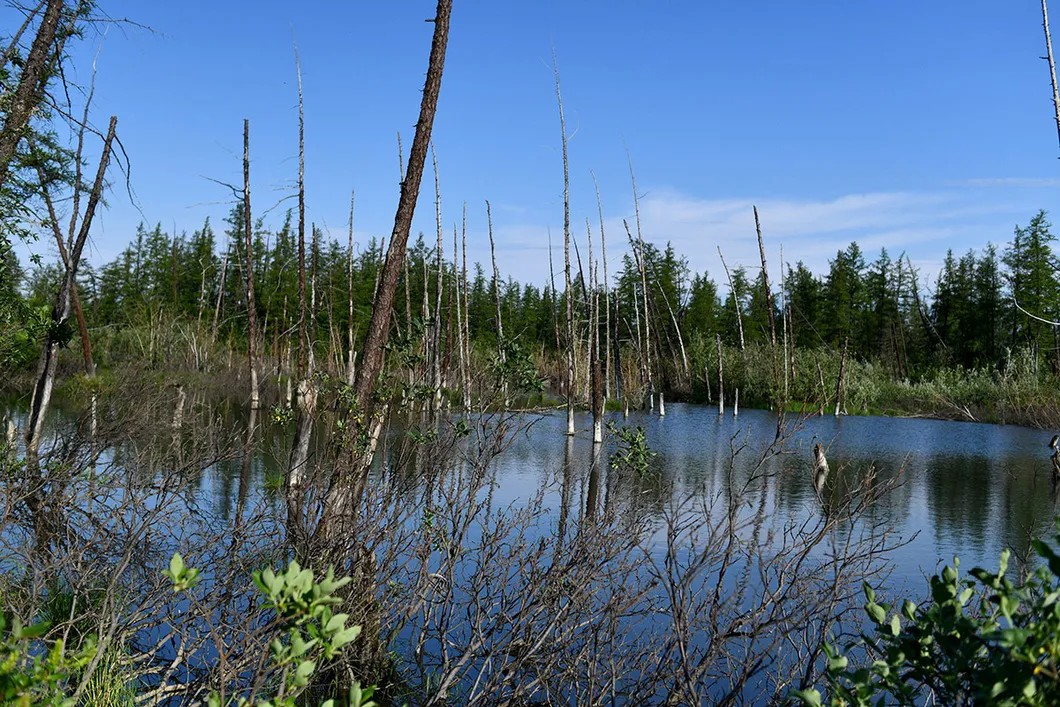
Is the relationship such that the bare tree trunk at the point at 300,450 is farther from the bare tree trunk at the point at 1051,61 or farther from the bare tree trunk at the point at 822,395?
the bare tree trunk at the point at 1051,61

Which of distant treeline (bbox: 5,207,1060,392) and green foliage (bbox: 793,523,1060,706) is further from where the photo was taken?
distant treeline (bbox: 5,207,1060,392)

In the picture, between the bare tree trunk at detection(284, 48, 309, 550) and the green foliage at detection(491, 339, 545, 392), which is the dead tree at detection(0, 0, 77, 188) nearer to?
the bare tree trunk at detection(284, 48, 309, 550)

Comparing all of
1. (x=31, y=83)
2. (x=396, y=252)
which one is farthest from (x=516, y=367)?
(x=31, y=83)

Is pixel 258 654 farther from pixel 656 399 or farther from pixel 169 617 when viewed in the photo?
pixel 656 399

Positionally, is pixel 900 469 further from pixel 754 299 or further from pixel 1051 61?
pixel 754 299

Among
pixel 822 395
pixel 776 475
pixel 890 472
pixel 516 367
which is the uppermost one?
pixel 516 367

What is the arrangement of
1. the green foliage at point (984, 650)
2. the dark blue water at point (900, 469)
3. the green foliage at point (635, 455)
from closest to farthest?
1. the green foliage at point (984, 650)
2. the green foliage at point (635, 455)
3. the dark blue water at point (900, 469)

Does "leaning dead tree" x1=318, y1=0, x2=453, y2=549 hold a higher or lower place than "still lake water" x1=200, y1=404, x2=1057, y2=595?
higher

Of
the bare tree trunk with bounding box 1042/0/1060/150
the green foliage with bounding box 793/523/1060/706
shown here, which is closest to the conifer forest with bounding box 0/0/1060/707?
the green foliage with bounding box 793/523/1060/706

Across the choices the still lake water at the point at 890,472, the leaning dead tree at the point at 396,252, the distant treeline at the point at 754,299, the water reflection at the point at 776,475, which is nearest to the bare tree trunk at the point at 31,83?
the water reflection at the point at 776,475

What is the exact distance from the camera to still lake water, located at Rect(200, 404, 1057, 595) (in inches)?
410

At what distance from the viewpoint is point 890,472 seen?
17.0 m

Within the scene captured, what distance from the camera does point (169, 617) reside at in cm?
452

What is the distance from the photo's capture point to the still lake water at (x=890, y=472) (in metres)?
10.4
